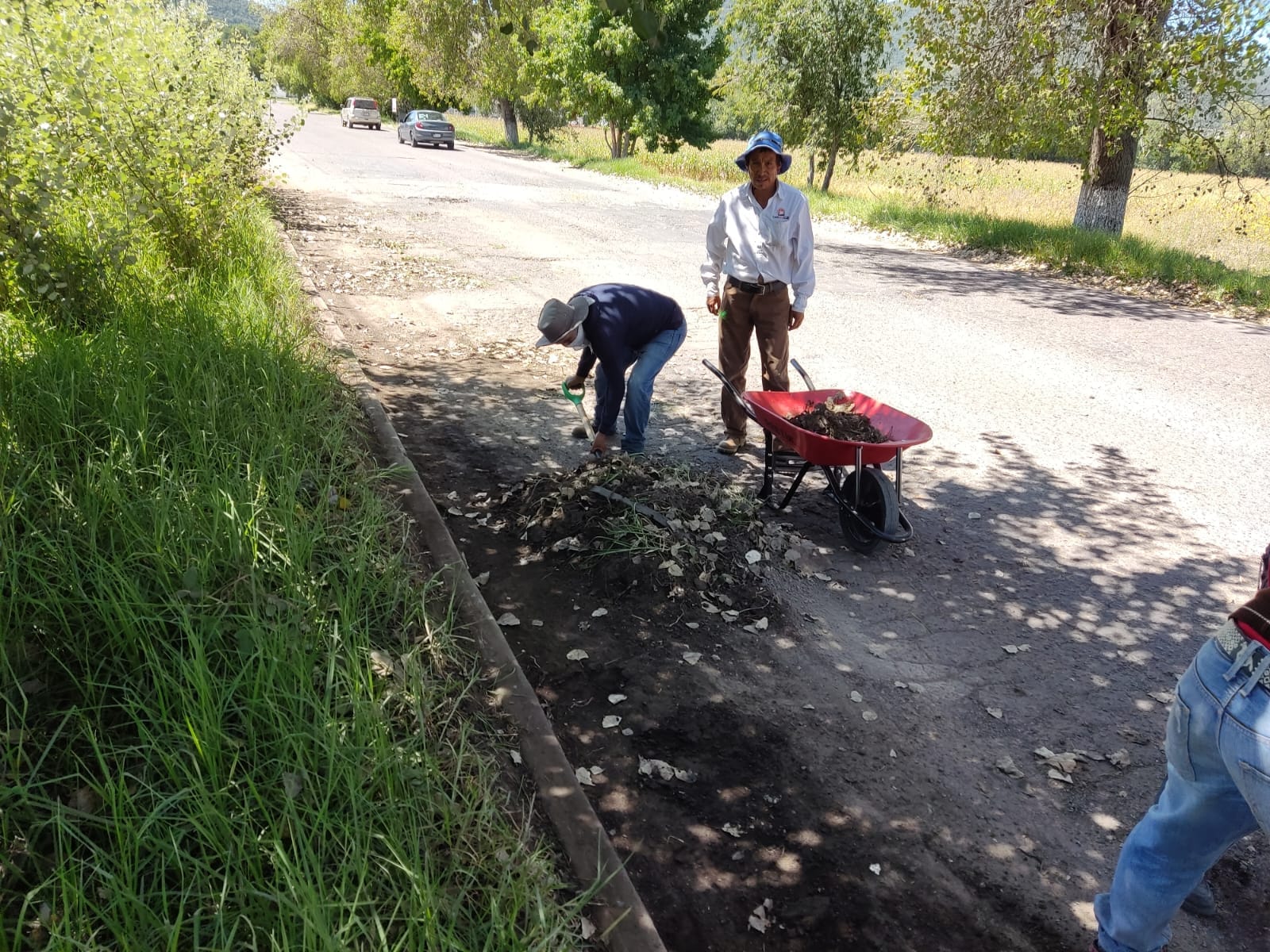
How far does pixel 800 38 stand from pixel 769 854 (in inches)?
984

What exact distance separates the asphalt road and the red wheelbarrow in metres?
0.23

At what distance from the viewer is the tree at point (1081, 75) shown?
11.8 meters

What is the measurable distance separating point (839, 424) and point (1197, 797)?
315cm

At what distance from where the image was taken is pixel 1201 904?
2.83m

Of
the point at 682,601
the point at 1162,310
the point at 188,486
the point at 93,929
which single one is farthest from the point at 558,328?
the point at 1162,310

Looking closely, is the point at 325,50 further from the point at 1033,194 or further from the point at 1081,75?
the point at 1081,75

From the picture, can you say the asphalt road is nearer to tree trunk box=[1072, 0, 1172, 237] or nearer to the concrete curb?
the concrete curb

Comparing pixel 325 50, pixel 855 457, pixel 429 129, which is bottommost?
pixel 855 457

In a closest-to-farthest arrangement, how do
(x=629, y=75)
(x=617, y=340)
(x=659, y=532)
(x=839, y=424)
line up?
(x=659, y=532)
(x=839, y=424)
(x=617, y=340)
(x=629, y=75)

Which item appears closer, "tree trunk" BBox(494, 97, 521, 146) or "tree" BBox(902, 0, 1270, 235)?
"tree" BBox(902, 0, 1270, 235)

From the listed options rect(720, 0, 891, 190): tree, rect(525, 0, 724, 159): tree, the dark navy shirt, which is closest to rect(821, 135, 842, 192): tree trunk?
rect(720, 0, 891, 190): tree

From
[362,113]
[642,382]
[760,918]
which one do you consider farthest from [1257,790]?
[362,113]

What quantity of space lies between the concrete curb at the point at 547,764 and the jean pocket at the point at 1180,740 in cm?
145

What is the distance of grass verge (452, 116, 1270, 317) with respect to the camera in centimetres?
1251
